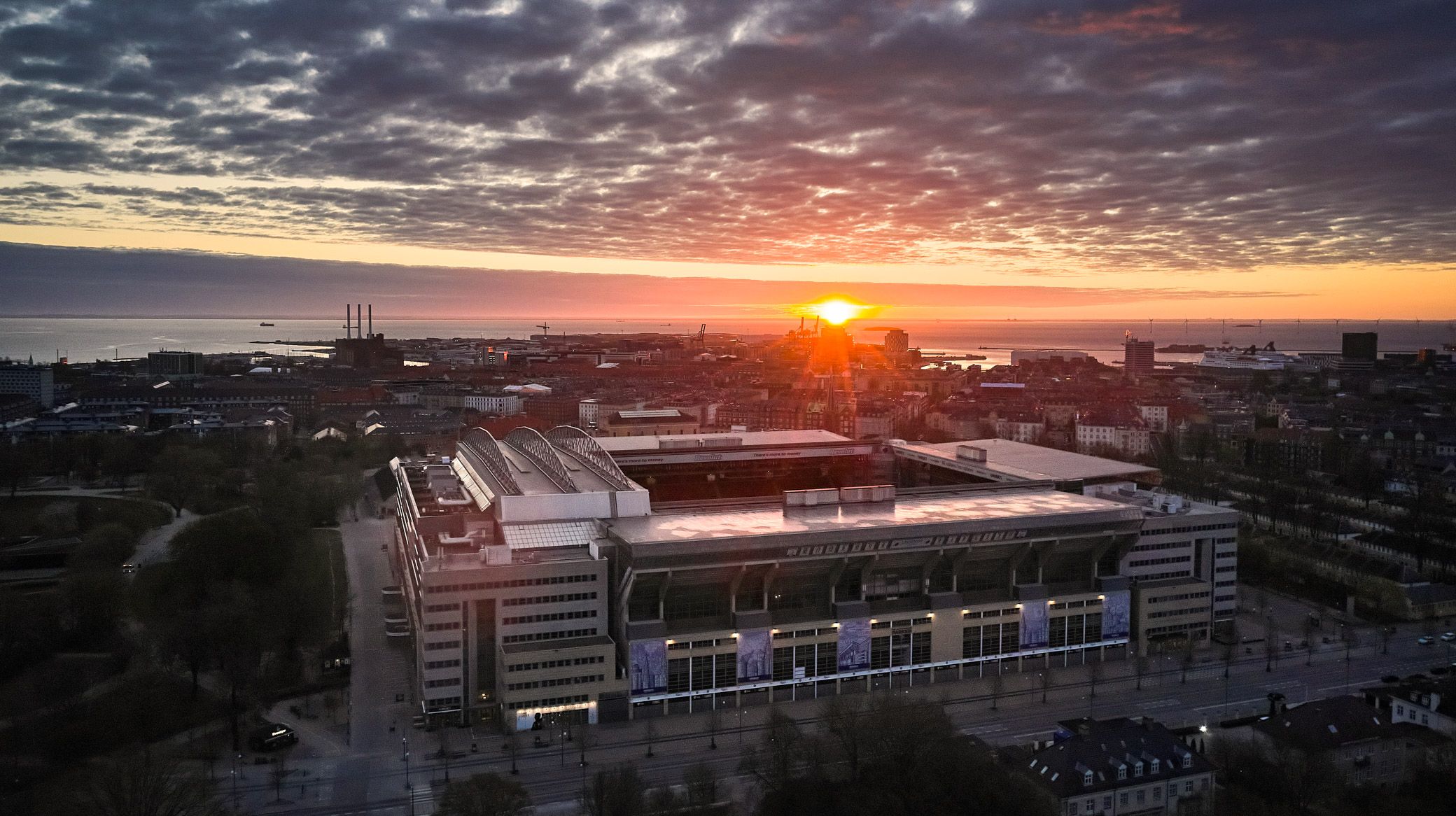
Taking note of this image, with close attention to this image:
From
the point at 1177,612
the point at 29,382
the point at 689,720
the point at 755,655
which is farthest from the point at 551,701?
the point at 29,382

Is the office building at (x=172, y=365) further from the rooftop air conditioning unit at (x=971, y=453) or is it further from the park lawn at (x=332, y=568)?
the rooftop air conditioning unit at (x=971, y=453)

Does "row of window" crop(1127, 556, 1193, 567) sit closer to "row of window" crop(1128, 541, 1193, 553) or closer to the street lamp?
"row of window" crop(1128, 541, 1193, 553)

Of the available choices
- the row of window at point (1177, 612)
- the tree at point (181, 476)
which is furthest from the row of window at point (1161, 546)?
the tree at point (181, 476)

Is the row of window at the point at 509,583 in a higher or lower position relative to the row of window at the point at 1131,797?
higher

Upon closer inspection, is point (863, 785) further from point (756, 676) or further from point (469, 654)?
point (469, 654)

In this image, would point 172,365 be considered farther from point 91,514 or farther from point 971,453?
point 971,453

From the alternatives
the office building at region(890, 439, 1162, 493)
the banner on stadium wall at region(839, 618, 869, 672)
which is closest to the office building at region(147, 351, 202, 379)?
the office building at region(890, 439, 1162, 493)
